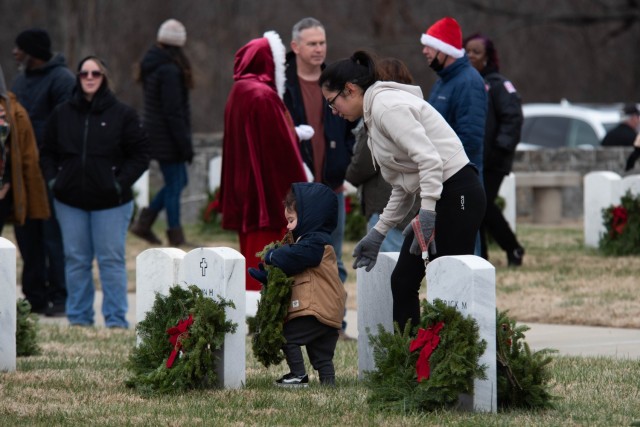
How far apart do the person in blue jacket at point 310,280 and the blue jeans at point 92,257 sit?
3.07 m

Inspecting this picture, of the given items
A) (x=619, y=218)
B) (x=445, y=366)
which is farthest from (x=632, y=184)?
(x=445, y=366)

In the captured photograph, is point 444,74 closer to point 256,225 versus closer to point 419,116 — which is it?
point 256,225

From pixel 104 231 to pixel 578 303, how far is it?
3.65m

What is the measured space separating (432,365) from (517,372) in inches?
16.5

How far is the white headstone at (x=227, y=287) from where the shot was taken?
672cm

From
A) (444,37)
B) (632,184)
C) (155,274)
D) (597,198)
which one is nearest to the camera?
(155,274)

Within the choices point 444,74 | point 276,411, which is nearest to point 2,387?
point 276,411

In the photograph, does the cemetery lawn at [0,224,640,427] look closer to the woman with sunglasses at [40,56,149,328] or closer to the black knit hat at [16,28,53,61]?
the woman with sunglasses at [40,56,149,328]

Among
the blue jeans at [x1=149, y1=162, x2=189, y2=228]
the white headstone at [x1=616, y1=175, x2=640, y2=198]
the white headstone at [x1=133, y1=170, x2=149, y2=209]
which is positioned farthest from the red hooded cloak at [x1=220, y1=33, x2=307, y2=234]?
the white headstone at [x1=133, y1=170, x2=149, y2=209]

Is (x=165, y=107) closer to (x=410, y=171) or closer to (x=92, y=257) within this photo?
(x=92, y=257)

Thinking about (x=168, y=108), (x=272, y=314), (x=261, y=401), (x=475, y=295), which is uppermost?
(x=168, y=108)

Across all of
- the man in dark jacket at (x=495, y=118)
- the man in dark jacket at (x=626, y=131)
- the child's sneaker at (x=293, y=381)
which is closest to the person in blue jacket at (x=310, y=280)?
the child's sneaker at (x=293, y=381)

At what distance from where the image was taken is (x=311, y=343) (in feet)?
22.6

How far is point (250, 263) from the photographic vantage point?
8859 mm
